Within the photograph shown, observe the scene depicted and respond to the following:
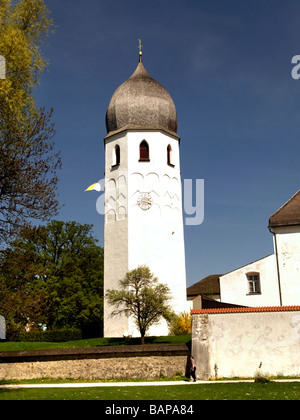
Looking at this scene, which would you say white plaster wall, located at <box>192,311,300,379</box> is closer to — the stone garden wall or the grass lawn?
the stone garden wall

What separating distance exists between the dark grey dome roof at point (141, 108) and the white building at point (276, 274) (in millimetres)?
11574

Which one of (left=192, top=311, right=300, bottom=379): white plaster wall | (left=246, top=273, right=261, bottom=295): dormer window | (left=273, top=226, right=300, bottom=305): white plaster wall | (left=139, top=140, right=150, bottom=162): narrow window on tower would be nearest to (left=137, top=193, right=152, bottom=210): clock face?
(left=139, top=140, right=150, bottom=162): narrow window on tower

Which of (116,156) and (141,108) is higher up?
(141,108)

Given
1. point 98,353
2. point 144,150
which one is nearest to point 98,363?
point 98,353

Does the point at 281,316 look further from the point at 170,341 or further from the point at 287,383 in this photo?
the point at 170,341

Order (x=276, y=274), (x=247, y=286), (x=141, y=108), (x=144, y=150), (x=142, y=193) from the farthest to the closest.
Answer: (x=141, y=108) < (x=144, y=150) < (x=142, y=193) < (x=247, y=286) < (x=276, y=274)

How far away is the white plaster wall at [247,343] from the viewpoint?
15.9 metres

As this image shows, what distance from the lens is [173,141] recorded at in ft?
109

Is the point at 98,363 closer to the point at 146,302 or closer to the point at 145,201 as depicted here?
the point at 146,302

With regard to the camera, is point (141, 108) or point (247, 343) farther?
point (141, 108)

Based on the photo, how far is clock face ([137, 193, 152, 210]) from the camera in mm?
30781

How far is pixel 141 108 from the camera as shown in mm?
Result: 32719

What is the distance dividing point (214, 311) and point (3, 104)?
9.63m

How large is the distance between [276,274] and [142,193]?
401 inches
